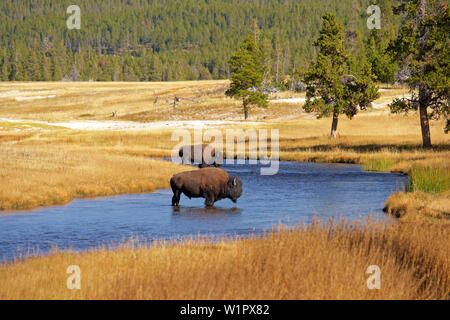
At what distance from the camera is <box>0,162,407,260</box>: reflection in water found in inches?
632

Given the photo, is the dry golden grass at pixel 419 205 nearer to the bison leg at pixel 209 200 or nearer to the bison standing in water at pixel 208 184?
the bison standing in water at pixel 208 184

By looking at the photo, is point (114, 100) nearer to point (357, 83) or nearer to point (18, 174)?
point (357, 83)

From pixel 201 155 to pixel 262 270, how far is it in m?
30.3

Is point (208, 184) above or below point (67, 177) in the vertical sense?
above

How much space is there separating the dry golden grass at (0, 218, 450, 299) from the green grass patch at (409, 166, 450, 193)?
10.6 metres

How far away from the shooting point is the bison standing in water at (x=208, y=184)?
2098 centimetres

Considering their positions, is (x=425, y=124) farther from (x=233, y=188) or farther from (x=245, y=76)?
(x=245, y=76)

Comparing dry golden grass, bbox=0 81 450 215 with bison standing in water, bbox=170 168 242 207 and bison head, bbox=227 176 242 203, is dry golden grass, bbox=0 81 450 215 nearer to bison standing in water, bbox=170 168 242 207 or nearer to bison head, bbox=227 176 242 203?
bison standing in water, bbox=170 168 242 207

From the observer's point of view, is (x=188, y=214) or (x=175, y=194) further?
(x=175, y=194)

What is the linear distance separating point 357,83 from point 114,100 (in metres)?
82.1

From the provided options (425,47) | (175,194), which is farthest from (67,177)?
(425,47)

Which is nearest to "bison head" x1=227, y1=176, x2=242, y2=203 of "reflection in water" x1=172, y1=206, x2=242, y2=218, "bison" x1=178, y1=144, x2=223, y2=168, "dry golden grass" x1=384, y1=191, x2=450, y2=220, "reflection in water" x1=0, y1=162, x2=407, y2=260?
"reflection in water" x1=0, y1=162, x2=407, y2=260

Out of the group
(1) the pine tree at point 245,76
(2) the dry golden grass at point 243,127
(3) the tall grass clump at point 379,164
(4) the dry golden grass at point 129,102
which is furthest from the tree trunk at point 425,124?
(1) the pine tree at point 245,76

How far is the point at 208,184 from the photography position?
21000 millimetres
